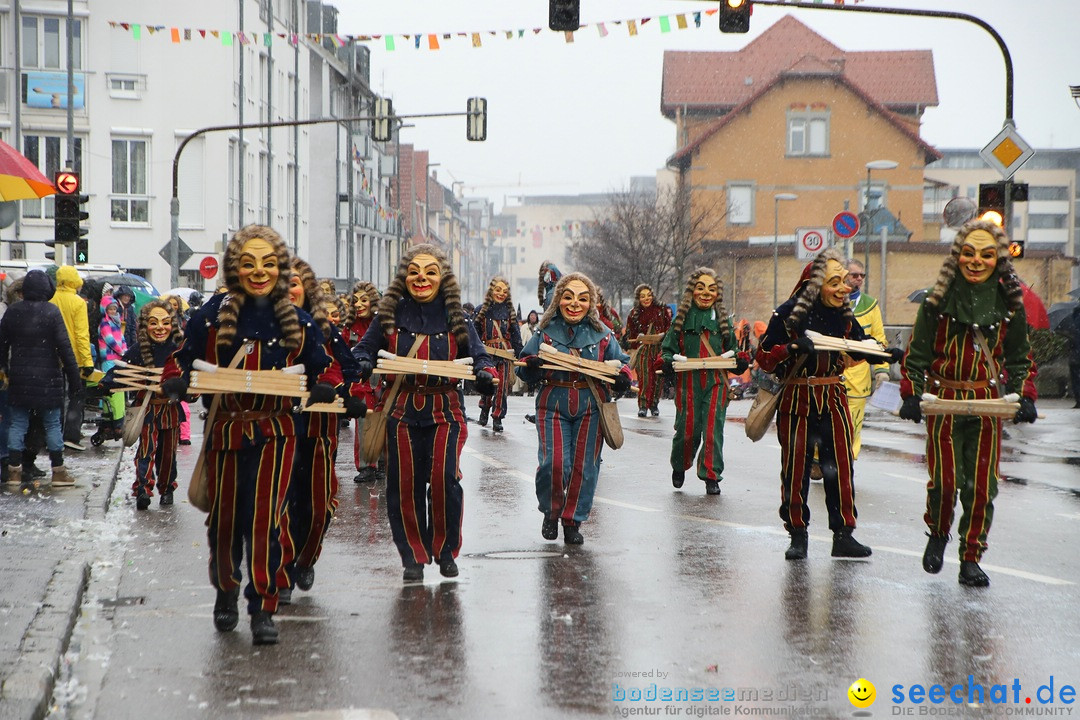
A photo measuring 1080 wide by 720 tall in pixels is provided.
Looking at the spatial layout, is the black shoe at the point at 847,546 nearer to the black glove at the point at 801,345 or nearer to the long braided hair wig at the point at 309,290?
the black glove at the point at 801,345

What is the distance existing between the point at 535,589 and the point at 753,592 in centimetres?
117

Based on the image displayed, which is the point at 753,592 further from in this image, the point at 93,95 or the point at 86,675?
the point at 93,95

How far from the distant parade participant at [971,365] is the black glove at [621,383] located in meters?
1.97

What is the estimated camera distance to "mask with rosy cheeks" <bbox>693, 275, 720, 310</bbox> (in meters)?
12.4

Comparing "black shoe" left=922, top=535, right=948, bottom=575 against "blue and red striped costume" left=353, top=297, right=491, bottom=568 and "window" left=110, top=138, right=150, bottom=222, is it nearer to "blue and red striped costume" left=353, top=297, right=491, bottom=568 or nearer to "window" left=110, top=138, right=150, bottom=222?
"blue and red striped costume" left=353, top=297, right=491, bottom=568

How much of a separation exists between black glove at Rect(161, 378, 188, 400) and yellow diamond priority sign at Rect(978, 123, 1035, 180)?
13290 millimetres

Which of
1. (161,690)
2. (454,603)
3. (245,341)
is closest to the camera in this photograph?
(161,690)

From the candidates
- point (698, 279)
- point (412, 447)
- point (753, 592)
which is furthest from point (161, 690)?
point (698, 279)

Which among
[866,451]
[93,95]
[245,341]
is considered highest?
[93,95]

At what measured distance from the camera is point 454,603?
740 cm

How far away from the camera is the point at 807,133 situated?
6041 centimetres

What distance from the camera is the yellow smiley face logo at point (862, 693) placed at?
215 inches

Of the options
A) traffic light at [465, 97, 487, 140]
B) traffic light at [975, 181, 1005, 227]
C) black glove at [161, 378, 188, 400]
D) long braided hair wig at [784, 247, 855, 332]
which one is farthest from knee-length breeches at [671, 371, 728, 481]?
traffic light at [465, 97, 487, 140]

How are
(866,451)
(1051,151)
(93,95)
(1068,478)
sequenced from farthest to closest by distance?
(1051,151)
(93,95)
(866,451)
(1068,478)
